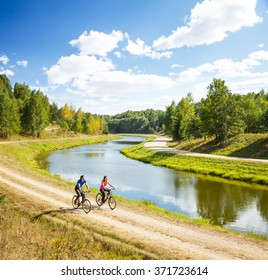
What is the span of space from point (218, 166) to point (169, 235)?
29650 millimetres

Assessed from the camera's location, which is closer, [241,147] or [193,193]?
[193,193]

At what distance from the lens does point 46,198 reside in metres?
23.1

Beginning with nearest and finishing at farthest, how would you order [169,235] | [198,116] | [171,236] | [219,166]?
[171,236] < [169,235] < [219,166] < [198,116]

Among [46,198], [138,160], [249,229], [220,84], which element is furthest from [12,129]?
[249,229]

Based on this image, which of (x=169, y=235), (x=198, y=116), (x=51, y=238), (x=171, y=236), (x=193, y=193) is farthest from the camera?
(x=198, y=116)

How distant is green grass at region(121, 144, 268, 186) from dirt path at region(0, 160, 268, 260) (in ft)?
68.2

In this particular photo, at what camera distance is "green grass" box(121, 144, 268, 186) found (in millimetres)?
37125

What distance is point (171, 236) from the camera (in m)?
15.9

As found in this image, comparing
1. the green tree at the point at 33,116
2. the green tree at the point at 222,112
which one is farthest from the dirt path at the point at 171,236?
the green tree at the point at 33,116

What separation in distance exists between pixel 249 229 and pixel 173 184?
51.7ft

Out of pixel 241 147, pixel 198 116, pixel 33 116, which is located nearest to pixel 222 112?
pixel 241 147

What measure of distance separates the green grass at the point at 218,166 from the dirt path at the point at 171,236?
20782 mm

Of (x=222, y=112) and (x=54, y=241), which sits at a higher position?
(x=222, y=112)

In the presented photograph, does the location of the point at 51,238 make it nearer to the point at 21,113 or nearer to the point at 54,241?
the point at 54,241
